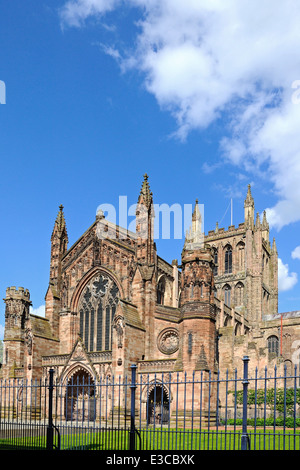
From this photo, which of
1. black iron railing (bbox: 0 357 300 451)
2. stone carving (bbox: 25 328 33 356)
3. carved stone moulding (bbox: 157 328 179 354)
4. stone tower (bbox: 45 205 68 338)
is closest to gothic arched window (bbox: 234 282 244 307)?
black iron railing (bbox: 0 357 300 451)

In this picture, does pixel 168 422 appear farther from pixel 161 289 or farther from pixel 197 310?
pixel 161 289

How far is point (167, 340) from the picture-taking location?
36062mm

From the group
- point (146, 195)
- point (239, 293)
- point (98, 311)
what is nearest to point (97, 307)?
point (98, 311)

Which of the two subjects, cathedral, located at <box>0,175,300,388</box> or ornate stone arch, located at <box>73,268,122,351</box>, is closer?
cathedral, located at <box>0,175,300,388</box>

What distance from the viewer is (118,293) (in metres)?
38.7

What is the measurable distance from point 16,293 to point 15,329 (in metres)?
2.87

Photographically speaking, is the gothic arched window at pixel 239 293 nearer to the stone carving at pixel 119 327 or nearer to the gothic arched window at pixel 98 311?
the gothic arched window at pixel 98 311

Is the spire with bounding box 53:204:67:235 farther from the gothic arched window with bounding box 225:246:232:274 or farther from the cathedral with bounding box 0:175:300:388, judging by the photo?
the gothic arched window with bounding box 225:246:232:274

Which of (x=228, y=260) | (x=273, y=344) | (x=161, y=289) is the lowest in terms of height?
(x=273, y=344)

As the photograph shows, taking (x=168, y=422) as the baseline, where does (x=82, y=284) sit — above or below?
above

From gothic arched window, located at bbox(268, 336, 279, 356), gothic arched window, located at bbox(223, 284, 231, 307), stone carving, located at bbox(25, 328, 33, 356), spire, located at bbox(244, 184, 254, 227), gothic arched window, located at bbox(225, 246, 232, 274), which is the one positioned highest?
spire, located at bbox(244, 184, 254, 227)

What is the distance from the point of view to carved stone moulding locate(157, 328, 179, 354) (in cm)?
3569

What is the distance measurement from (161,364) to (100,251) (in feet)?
36.4
